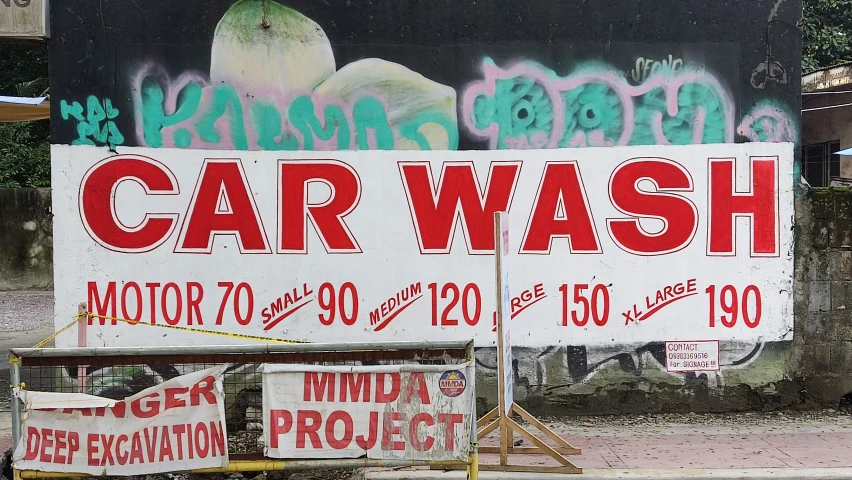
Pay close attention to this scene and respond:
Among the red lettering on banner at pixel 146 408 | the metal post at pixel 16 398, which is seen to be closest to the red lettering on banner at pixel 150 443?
the red lettering on banner at pixel 146 408

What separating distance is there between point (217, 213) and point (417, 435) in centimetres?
345

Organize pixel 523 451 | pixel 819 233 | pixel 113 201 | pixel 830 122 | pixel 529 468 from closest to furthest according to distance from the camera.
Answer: pixel 529 468, pixel 523 451, pixel 113 201, pixel 819 233, pixel 830 122

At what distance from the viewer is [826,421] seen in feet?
24.7

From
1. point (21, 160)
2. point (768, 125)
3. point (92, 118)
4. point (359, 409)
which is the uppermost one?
point (21, 160)

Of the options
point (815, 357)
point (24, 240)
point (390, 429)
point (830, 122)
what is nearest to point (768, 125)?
point (815, 357)

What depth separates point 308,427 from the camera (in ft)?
16.6

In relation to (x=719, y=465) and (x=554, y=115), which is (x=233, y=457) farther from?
(x=554, y=115)

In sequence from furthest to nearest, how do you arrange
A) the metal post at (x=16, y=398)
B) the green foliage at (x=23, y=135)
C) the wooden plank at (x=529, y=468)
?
1. the green foliage at (x=23, y=135)
2. the wooden plank at (x=529, y=468)
3. the metal post at (x=16, y=398)

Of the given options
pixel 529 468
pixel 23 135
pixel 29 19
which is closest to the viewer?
pixel 529 468

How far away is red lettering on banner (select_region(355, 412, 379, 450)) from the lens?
16.6ft

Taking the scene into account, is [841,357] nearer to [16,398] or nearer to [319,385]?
[319,385]

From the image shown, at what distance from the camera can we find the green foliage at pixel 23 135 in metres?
17.8

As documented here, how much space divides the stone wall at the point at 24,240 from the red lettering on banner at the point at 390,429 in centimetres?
1385

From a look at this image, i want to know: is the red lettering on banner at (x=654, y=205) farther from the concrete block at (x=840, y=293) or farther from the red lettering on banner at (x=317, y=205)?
the red lettering on banner at (x=317, y=205)
